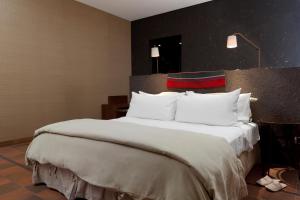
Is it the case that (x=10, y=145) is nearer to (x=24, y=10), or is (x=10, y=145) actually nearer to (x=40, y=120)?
(x=40, y=120)

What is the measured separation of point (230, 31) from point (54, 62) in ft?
10.5

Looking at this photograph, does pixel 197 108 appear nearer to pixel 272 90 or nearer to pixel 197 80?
pixel 197 80

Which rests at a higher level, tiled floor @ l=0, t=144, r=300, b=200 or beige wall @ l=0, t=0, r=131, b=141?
beige wall @ l=0, t=0, r=131, b=141

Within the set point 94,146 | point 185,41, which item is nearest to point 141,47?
point 185,41

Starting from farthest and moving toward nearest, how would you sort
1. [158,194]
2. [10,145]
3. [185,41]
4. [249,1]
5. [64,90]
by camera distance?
1. [185,41]
2. [64,90]
3. [249,1]
4. [10,145]
5. [158,194]

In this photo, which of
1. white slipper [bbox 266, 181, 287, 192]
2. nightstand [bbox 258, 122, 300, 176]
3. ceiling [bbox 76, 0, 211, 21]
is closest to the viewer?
white slipper [bbox 266, 181, 287, 192]

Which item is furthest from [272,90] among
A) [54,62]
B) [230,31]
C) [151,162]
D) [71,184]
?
[54,62]

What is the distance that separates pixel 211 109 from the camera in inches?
98.3

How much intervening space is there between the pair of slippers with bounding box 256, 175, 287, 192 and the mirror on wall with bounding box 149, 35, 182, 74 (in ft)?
10.2

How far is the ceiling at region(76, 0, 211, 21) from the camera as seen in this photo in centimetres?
445

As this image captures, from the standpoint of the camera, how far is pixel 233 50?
4148 millimetres

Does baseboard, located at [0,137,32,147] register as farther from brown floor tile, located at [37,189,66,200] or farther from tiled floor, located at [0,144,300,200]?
brown floor tile, located at [37,189,66,200]

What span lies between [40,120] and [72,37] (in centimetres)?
165

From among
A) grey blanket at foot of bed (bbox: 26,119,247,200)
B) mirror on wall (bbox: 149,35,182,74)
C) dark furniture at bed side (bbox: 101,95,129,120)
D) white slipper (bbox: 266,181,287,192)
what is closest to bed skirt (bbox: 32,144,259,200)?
grey blanket at foot of bed (bbox: 26,119,247,200)
